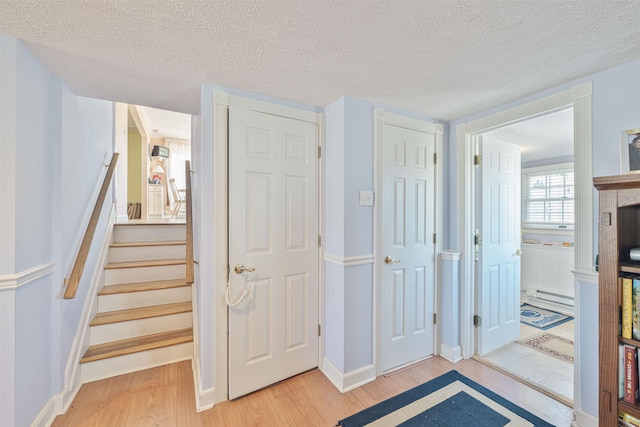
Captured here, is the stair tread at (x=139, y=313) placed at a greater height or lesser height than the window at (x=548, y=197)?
lesser

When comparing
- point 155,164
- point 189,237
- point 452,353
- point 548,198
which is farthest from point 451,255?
point 155,164

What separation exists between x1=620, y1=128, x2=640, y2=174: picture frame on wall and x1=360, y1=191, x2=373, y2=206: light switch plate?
1436 mm

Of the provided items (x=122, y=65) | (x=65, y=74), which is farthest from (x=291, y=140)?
(x=65, y=74)

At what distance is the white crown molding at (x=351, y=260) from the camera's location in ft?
6.65

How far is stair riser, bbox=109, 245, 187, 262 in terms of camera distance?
2.89m

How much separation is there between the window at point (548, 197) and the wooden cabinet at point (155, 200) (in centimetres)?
694

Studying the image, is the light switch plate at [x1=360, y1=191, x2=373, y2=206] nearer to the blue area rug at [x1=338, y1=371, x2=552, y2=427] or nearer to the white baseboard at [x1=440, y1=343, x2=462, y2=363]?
the blue area rug at [x1=338, y1=371, x2=552, y2=427]

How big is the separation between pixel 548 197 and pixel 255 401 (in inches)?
186

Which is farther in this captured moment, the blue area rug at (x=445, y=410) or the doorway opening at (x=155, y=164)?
the doorway opening at (x=155, y=164)

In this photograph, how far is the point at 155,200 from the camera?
5.83 metres

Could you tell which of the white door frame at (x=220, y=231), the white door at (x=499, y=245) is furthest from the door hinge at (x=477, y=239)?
the white door frame at (x=220, y=231)

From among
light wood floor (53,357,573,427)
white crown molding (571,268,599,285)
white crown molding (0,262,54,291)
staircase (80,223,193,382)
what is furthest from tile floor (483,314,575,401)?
white crown molding (0,262,54,291)

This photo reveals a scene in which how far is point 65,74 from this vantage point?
1714 millimetres

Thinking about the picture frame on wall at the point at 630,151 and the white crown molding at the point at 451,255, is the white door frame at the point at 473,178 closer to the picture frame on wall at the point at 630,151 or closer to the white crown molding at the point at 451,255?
the white crown molding at the point at 451,255
